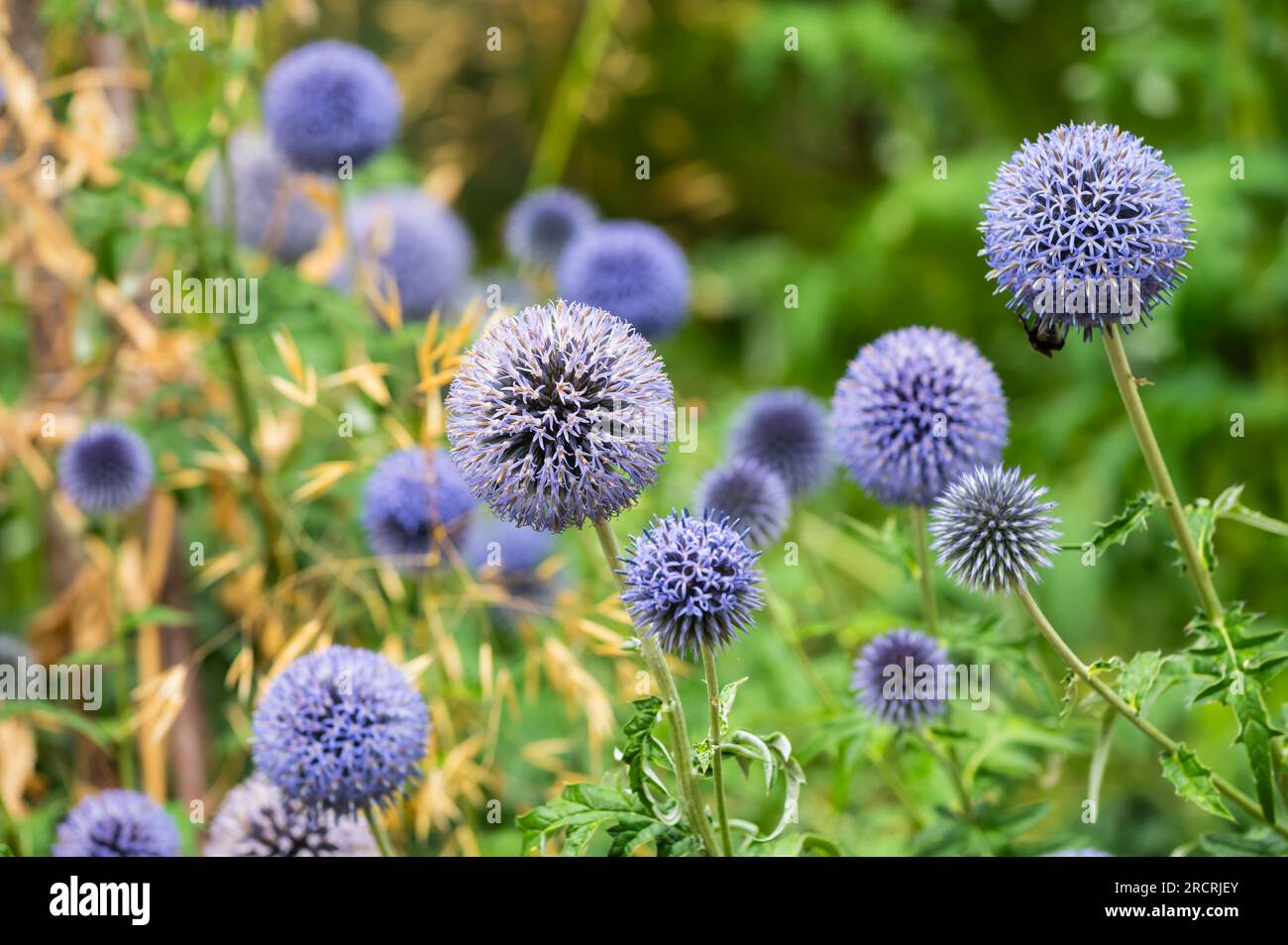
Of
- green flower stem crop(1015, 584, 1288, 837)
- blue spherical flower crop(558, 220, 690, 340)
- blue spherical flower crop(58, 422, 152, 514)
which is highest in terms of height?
blue spherical flower crop(558, 220, 690, 340)

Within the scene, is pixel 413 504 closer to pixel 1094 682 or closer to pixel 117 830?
pixel 117 830

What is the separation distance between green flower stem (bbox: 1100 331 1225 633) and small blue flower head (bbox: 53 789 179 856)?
91 cm

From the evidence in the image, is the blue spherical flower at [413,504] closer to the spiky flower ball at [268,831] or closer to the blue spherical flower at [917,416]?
the spiky flower ball at [268,831]

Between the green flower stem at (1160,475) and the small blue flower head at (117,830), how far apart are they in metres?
0.91

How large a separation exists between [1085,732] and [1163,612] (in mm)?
1057

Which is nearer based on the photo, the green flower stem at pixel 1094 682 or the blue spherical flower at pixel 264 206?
the green flower stem at pixel 1094 682

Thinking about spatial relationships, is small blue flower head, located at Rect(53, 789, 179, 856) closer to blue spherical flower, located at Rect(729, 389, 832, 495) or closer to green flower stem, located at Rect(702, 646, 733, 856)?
green flower stem, located at Rect(702, 646, 733, 856)

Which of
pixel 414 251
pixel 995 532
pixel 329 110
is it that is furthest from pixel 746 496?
pixel 414 251

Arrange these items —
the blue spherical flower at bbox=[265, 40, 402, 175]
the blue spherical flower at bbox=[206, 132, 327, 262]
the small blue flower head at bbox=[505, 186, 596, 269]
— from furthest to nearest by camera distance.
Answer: the blue spherical flower at bbox=[206, 132, 327, 262]
the small blue flower head at bbox=[505, 186, 596, 269]
the blue spherical flower at bbox=[265, 40, 402, 175]

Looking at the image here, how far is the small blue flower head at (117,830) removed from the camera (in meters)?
1.19

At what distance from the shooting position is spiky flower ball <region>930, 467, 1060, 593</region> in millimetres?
1001

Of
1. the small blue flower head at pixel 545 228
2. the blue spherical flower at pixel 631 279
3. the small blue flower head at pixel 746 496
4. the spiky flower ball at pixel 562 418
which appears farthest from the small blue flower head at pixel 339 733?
the small blue flower head at pixel 545 228

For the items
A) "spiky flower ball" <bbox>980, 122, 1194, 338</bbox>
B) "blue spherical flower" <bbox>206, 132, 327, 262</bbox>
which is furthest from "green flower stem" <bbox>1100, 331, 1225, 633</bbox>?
"blue spherical flower" <bbox>206, 132, 327, 262</bbox>

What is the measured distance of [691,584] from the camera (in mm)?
956
